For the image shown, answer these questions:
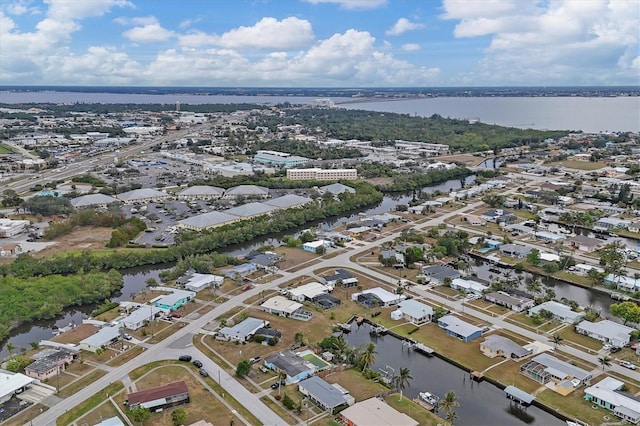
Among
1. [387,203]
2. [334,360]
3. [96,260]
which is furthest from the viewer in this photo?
[387,203]

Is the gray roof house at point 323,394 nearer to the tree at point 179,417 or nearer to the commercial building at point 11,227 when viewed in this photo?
the tree at point 179,417

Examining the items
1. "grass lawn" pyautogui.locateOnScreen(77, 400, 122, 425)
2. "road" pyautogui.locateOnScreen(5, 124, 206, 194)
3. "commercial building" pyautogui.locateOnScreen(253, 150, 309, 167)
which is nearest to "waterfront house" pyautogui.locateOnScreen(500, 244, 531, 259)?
"grass lawn" pyautogui.locateOnScreen(77, 400, 122, 425)

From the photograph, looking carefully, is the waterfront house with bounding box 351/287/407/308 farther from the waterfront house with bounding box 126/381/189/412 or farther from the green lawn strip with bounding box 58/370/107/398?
the green lawn strip with bounding box 58/370/107/398

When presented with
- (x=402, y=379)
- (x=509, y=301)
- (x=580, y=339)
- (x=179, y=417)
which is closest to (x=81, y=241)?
(x=179, y=417)

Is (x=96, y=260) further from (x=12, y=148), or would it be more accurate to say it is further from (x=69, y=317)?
(x=12, y=148)

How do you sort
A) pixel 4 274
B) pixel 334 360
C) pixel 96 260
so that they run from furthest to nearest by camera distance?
pixel 96 260 → pixel 4 274 → pixel 334 360

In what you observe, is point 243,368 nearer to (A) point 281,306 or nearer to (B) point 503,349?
(A) point 281,306

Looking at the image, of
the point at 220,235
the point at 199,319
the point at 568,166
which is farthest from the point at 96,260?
the point at 568,166
